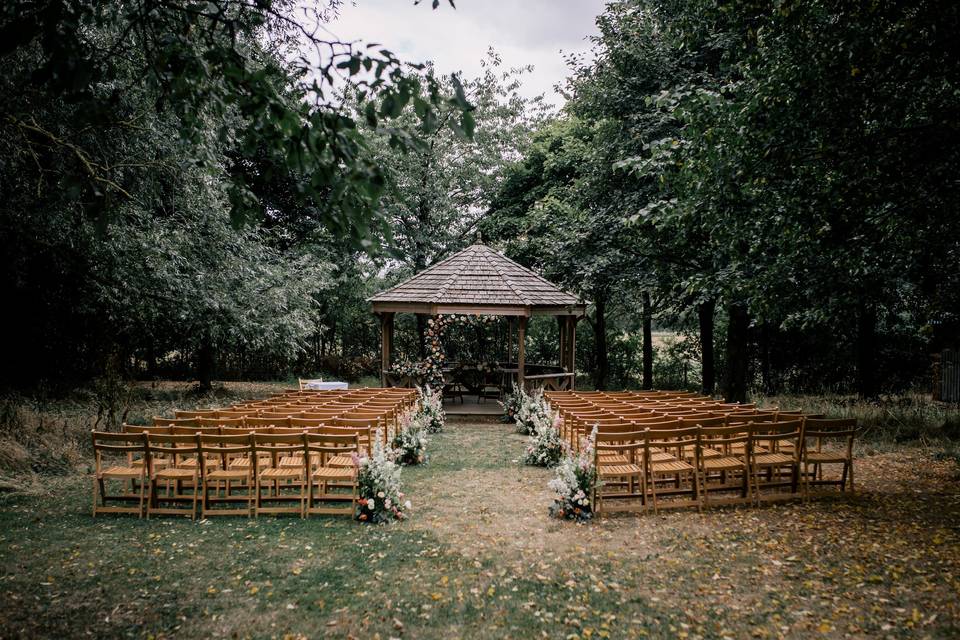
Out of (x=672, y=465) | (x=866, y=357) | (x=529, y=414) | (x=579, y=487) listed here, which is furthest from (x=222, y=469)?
(x=866, y=357)

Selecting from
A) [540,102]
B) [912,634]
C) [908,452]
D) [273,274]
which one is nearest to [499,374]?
[273,274]

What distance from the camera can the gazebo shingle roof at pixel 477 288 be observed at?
55.4ft

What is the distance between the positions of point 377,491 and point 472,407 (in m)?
11.2

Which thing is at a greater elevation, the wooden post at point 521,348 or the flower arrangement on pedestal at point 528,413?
the wooden post at point 521,348

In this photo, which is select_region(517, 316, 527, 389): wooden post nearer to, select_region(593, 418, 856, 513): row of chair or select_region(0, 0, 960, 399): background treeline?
select_region(0, 0, 960, 399): background treeline

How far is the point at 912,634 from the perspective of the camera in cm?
410

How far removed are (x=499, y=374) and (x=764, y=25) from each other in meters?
12.4

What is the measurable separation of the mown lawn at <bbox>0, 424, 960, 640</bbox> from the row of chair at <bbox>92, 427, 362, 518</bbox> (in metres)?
0.32

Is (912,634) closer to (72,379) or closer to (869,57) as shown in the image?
(869,57)

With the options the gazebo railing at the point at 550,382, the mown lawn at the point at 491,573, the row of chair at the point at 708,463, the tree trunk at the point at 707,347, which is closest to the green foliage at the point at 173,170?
the mown lawn at the point at 491,573

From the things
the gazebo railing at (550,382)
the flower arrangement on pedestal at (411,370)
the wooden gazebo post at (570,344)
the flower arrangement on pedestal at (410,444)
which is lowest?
the flower arrangement on pedestal at (410,444)

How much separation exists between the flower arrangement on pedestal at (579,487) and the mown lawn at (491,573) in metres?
0.26

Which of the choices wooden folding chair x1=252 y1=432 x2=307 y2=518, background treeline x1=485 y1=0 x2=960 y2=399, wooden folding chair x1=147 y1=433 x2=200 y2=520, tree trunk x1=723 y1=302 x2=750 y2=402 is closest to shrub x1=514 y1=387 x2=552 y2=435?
background treeline x1=485 y1=0 x2=960 y2=399

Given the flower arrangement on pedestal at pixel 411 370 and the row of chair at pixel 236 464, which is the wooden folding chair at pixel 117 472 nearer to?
the row of chair at pixel 236 464
